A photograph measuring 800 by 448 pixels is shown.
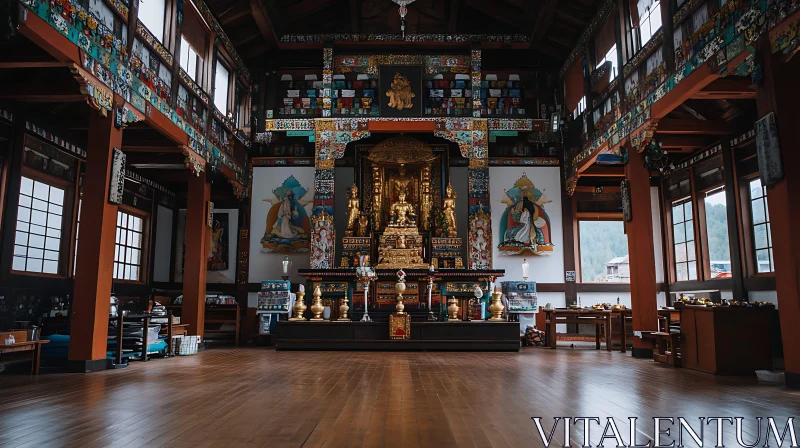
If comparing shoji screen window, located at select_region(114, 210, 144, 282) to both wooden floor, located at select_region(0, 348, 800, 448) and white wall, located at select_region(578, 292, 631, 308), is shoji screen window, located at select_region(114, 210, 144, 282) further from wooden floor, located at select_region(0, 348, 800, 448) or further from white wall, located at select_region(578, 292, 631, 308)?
white wall, located at select_region(578, 292, 631, 308)

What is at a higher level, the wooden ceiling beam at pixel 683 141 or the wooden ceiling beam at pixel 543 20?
the wooden ceiling beam at pixel 543 20

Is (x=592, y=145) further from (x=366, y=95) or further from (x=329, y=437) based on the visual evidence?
(x=329, y=437)

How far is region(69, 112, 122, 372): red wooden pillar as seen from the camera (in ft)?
20.6

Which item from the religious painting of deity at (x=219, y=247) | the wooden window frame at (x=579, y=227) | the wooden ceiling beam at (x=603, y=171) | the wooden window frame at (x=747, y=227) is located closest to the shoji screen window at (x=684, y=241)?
the wooden window frame at (x=579, y=227)

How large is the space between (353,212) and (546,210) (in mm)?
4547

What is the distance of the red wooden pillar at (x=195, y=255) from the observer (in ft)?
32.2

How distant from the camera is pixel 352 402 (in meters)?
3.97

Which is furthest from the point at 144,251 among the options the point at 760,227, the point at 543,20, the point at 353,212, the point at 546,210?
the point at 760,227

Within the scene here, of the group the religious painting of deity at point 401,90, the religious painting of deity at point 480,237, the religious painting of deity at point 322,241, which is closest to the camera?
the religious painting of deity at point 322,241

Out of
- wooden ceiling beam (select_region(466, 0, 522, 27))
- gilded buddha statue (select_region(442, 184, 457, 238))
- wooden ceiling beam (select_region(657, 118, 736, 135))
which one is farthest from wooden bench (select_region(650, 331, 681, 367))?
wooden ceiling beam (select_region(466, 0, 522, 27))

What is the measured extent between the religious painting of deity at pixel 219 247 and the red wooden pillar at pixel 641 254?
8866 millimetres

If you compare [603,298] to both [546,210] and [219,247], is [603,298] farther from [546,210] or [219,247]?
[219,247]

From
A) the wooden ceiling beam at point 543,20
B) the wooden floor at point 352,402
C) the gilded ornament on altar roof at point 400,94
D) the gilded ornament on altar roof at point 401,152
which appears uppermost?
the wooden ceiling beam at point 543,20

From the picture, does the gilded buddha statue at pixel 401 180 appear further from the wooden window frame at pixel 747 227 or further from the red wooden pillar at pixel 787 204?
the red wooden pillar at pixel 787 204
